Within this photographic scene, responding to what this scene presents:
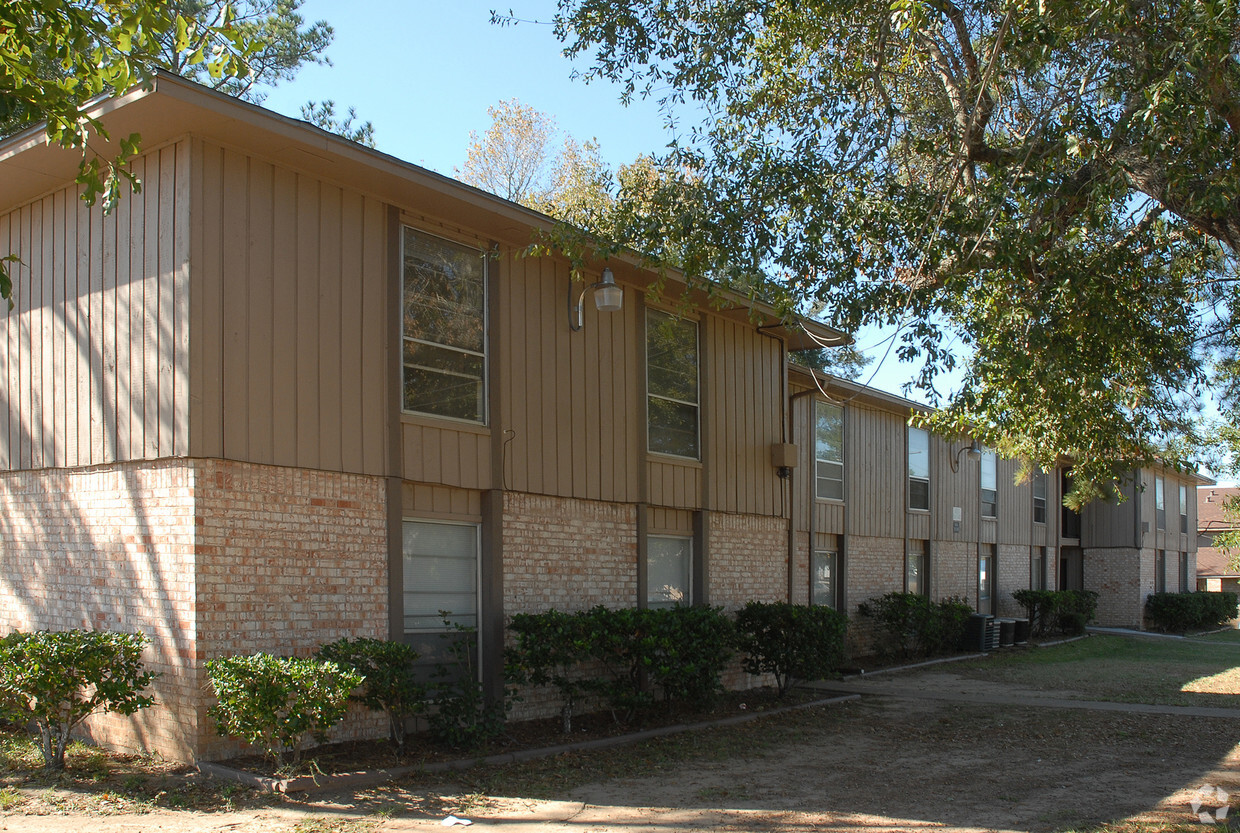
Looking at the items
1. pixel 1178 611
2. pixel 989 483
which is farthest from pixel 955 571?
pixel 1178 611

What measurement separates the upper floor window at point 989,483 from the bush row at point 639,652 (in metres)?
12.2

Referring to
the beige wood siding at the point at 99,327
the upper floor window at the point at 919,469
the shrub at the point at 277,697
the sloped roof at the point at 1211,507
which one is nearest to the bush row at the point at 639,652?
the shrub at the point at 277,697

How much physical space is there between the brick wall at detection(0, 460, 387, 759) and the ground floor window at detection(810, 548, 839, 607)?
9.89 meters

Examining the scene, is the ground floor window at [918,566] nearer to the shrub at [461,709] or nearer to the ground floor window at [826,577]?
the ground floor window at [826,577]

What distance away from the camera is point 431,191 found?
9.78 m

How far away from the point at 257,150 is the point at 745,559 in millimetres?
8285

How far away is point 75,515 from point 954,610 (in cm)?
1552

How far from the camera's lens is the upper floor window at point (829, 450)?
1791 cm

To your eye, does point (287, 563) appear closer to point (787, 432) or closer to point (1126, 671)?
point (787, 432)

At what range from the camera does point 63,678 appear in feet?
25.2

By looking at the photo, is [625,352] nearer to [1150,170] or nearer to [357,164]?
[357,164]

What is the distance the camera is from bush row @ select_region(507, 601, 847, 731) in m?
10.2

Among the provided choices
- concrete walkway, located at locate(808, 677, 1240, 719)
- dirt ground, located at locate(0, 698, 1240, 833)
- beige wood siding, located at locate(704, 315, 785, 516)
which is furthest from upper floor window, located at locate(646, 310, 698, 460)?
concrete walkway, located at locate(808, 677, 1240, 719)

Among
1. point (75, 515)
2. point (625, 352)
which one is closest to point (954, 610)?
→ point (625, 352)
